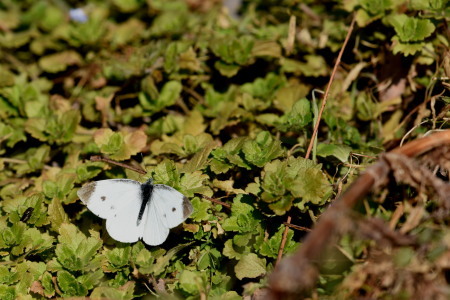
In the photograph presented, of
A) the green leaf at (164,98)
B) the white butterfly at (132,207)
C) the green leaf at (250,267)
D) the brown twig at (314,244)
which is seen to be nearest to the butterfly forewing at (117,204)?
the white butterfly at (132,207)

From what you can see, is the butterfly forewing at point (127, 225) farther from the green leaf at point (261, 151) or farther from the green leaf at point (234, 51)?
the green leaf at point (234, 51)

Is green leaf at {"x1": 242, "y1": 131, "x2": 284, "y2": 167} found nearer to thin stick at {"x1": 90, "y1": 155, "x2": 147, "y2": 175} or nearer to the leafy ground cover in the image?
the leafy ground cover

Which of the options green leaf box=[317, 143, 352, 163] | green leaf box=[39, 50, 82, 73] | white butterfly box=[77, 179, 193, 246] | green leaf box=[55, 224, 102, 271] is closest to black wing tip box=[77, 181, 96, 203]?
white butterfly box=[77, 179, 193, 246]

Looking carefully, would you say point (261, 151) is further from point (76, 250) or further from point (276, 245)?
point (76, 250)

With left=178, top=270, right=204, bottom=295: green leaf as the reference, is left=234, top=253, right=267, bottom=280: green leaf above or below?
below

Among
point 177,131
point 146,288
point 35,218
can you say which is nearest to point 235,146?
point 177,131
